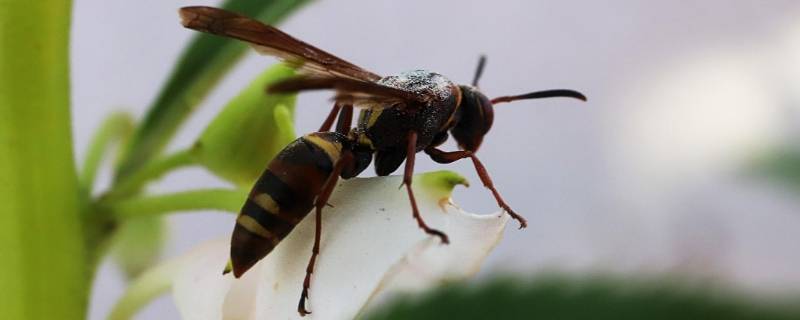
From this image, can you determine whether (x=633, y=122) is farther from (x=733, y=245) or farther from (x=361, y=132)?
(x=361, y=132)

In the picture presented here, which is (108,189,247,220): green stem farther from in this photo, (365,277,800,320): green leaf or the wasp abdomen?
(365,277,800,320): green leaf

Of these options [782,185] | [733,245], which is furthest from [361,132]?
[733,245]

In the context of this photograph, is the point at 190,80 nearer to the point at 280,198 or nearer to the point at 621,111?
the point at 280,198

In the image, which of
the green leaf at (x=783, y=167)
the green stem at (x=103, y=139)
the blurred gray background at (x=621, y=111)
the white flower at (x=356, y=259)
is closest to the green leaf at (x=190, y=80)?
the green stem at (x=103, y=139)

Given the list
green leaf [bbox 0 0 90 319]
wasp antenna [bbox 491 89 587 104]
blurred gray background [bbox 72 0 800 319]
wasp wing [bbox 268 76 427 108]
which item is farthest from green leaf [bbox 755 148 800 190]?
green leaf [bbox 0 0 90 319]

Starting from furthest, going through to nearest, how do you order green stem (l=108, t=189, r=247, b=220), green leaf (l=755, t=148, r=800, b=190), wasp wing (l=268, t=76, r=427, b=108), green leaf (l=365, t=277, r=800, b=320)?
green leaf (l=755, t=148, r=800, b=190) → green leaf (l=365, t=277, r=800, b=320) → green stem (l=108, t=189, r=247, b=220) → wasp wing (l=268, t=76, r=427, b=108)

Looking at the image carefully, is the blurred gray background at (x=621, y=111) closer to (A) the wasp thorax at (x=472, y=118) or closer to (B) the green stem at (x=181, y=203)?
(A) the wasp thorax at (x=472, y=118)
